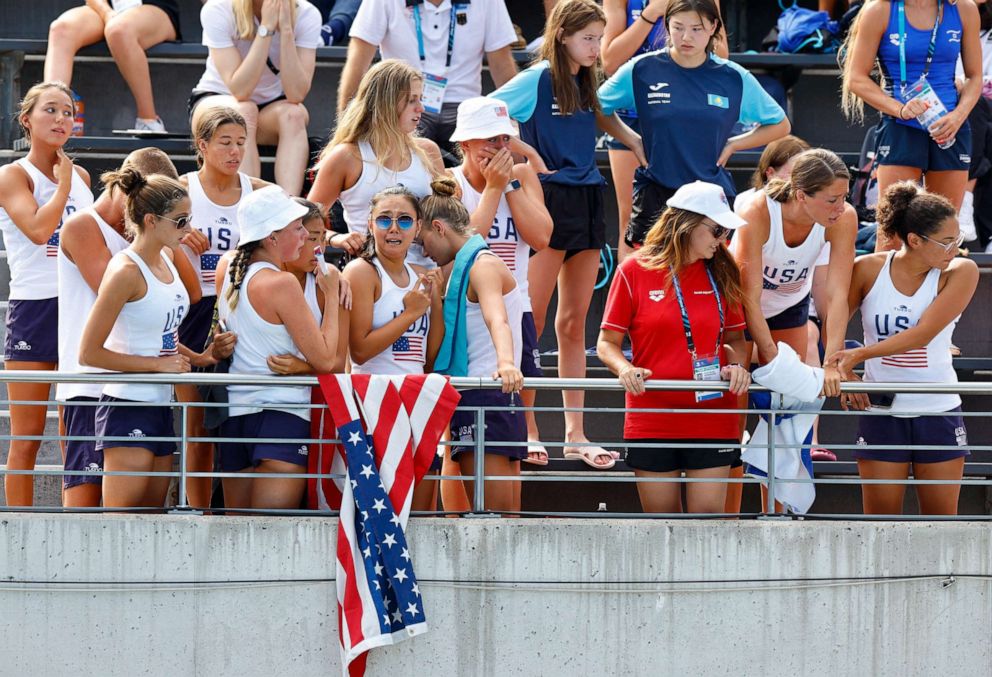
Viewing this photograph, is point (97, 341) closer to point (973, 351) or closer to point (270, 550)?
point (270, 550)

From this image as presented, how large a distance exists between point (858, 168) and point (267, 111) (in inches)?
133

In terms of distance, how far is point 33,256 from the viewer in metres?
6.45

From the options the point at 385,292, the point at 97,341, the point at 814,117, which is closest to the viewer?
the point at 97,341

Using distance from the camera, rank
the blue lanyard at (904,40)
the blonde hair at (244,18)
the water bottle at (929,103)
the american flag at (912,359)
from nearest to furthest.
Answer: the american flag at (912,359), the water bottle at (929,103), the blue lanyard at (904,40), the blonde hair at (244,18)

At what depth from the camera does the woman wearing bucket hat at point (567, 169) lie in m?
6.85

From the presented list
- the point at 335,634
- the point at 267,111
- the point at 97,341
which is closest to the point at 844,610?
the point at 335,634

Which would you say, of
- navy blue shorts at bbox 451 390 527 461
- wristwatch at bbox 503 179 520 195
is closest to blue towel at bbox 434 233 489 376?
navy blue shorts at bbox 451 390 527 461

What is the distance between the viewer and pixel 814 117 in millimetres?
9453

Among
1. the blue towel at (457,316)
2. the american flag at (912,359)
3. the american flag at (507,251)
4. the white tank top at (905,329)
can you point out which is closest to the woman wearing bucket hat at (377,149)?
the american flag at (507,251)

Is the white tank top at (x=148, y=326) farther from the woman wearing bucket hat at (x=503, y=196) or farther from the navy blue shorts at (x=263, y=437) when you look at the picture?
the woman wearing bucket hat at (x=503, y=196)

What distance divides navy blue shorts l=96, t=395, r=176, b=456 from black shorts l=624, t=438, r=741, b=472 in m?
1.89

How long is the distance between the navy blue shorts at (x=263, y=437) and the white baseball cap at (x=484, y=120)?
1.47 m

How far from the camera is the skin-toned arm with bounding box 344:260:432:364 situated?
18.6 ft

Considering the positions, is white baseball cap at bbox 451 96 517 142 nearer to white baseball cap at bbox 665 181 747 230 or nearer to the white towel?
white baseball cap at bbox 665 181 747 230
